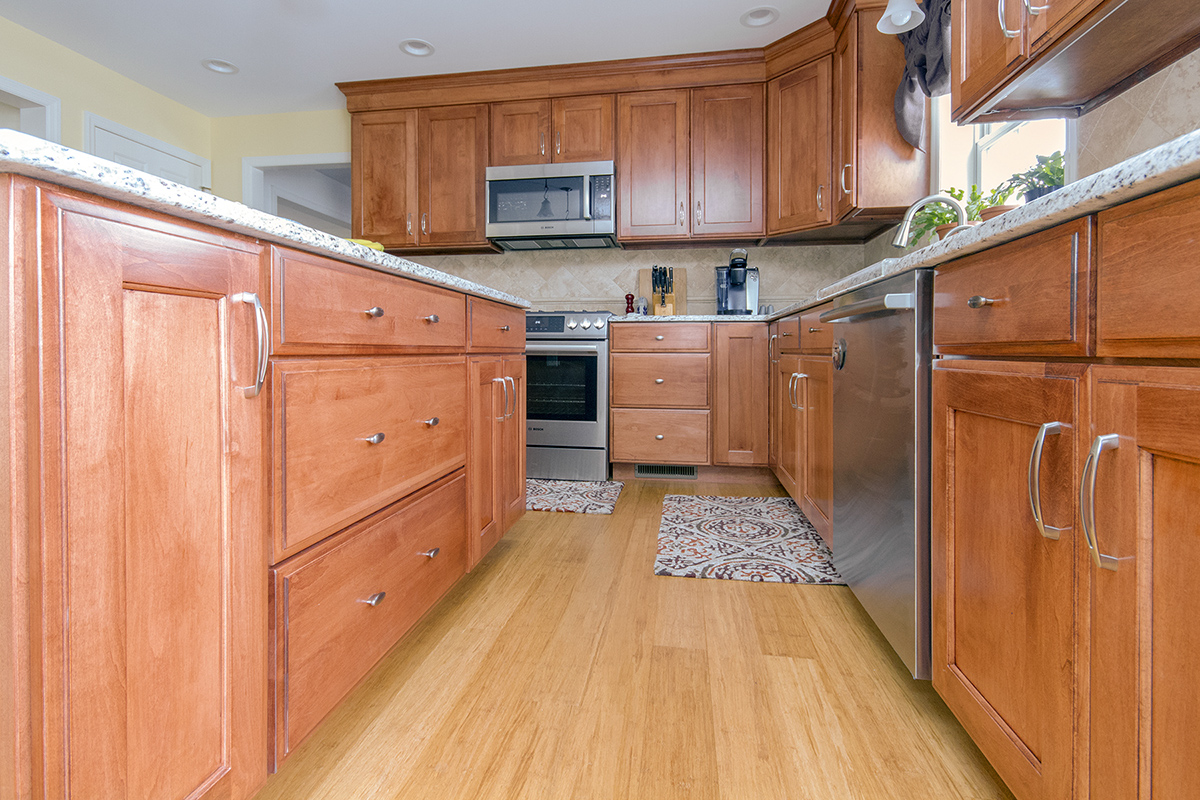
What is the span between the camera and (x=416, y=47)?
3135 mm

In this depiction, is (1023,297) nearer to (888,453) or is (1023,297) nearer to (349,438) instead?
(888,453)

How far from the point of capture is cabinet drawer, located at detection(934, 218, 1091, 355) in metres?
0.67

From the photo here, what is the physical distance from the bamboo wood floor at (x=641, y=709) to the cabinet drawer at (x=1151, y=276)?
2.47ft

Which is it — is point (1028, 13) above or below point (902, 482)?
above

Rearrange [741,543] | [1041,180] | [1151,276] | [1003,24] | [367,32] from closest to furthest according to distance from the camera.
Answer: [1151,276] < [1003,24] < [1041,180] < [741,543] < [367,32]

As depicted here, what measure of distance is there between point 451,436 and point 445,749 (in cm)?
69

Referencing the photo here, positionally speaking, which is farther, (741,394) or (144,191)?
(741,394)

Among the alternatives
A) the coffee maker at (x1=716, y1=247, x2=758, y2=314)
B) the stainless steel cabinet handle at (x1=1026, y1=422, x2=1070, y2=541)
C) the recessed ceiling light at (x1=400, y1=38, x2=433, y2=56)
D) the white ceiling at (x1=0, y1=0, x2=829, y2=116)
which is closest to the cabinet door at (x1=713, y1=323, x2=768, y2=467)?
the coffee maker at (x1=716, y1=247, x2=758, y2=314)

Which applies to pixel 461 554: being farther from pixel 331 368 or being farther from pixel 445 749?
pixel 331 368

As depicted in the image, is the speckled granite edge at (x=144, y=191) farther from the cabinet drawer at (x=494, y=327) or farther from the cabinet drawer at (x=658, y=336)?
the cabinet drawer at (x=658, y=336)

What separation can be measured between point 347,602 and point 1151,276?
1.15 m

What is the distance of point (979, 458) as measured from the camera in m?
0.90

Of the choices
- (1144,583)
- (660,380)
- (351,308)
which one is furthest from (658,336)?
(1144,583)

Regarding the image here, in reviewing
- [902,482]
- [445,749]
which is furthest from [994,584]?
[445,749]
